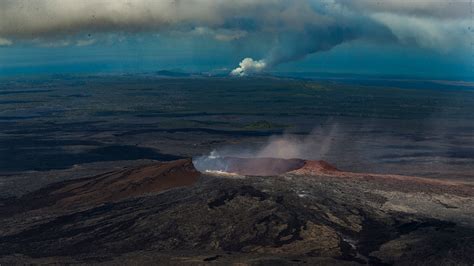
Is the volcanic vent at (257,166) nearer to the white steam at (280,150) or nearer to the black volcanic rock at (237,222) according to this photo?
the white steam at (280,150)

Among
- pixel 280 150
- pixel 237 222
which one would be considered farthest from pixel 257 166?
pixel 280 150

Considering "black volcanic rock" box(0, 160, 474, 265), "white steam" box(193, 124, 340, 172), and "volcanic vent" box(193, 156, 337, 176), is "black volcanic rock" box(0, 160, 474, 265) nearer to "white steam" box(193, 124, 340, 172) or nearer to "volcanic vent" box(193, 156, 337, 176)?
"volcanic vent" box(193, 156, 337, 176)

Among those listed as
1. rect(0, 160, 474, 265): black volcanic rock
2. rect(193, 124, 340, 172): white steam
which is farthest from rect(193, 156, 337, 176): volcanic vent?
rect(0, 160, 474, 265): black volcanic rock

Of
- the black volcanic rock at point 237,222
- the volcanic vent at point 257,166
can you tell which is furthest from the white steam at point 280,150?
the black volcanic rock at point 237,222

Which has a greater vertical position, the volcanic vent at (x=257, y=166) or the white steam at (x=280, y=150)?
the volcanic vent at (x=257, y=166)

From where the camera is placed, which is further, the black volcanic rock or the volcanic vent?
the volcanic vent

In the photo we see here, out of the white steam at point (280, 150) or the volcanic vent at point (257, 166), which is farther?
the white steam at point (280, 150)

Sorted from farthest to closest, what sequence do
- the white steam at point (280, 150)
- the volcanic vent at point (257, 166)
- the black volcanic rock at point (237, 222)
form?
the white steam at point (280, 150) < the volcanic vent at point (257, 166) < the black volcanic rock at point (237, 222)

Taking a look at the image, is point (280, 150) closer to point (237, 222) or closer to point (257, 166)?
point (257, 166)
